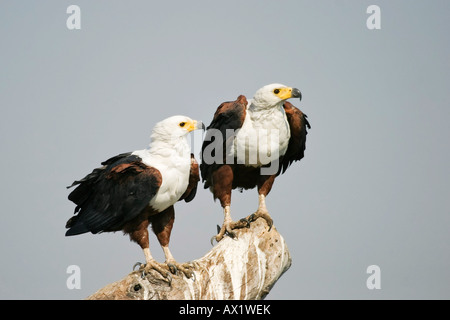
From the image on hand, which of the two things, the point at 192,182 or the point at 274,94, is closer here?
the point at 192,182

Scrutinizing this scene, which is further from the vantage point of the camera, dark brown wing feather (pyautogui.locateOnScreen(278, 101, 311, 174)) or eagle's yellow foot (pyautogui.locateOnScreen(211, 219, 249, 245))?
dark brown wing feather (pyautogui.locateOnScreen(278, 101, 311, 174))

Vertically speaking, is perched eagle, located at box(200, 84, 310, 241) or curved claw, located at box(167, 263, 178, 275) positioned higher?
perched eagle, located at box(200, 84, 310, 241)

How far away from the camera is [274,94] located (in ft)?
43.2

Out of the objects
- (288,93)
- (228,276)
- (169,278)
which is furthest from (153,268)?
(288,93)

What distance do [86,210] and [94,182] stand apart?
0.46 metres

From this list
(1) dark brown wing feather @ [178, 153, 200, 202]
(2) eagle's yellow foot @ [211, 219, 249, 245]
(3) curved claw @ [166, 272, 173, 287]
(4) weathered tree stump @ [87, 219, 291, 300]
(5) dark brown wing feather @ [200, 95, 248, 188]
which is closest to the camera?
(4) weathered tree stump @ [87, 219, 291, 300]

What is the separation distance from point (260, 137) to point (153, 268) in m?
2.92

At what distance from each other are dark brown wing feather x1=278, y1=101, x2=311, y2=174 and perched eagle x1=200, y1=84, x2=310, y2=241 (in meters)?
0.02

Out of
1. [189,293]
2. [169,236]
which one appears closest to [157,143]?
[169,236]

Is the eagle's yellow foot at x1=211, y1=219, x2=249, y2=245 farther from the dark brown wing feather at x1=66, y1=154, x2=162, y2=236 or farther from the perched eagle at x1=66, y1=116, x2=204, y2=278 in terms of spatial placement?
the dark brown wing feather at x1=66, y1=154, x2=162, y2=236

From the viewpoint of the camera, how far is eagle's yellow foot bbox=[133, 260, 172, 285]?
1174cm

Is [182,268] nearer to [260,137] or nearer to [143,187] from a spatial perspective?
[143,187]

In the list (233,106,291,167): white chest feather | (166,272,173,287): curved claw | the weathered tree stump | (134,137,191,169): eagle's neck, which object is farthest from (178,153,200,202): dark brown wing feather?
(166,272,173,287): curved claw

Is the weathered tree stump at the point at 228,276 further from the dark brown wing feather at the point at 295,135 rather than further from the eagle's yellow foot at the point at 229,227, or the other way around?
the dark brown wing feather at the point at 295,135
